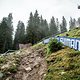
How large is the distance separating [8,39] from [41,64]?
153ft

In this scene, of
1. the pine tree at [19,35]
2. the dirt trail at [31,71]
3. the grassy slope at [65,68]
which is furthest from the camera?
the pine tree at [19,35]

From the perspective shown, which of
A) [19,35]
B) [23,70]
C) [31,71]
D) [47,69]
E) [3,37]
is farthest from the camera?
[19,35]

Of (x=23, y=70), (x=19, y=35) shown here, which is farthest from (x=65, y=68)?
(x=19, y=35)

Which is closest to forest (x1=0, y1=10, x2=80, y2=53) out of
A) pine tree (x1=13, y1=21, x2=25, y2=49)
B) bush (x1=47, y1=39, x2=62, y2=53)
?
pine tree (x1=13, y1=21, x2=25, y2=49)

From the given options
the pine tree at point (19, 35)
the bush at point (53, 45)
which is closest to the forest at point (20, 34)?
the pine tree at point (19, 35)

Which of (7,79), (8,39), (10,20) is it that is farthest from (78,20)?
(7,79)

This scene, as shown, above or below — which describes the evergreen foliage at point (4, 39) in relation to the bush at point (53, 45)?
above

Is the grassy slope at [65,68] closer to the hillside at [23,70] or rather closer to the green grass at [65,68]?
the green grass at [65,68]

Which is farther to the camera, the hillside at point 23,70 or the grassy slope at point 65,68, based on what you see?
the hillside at point 23,70

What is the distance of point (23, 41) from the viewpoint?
73.8 m

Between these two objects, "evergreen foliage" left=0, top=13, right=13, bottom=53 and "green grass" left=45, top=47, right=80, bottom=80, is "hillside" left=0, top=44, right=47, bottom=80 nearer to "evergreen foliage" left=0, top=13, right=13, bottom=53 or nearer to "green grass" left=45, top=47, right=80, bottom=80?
"green grass" left=45, top=47, right=80, bottom=80

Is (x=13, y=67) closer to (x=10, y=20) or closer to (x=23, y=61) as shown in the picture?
(x=23, y=61)

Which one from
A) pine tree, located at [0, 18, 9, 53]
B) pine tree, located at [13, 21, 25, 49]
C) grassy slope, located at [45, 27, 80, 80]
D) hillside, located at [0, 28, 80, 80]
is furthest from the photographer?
pine tree, located at [13, 21, 25, 49]

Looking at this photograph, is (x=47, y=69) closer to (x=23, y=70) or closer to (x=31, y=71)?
(x=31, y=71)
